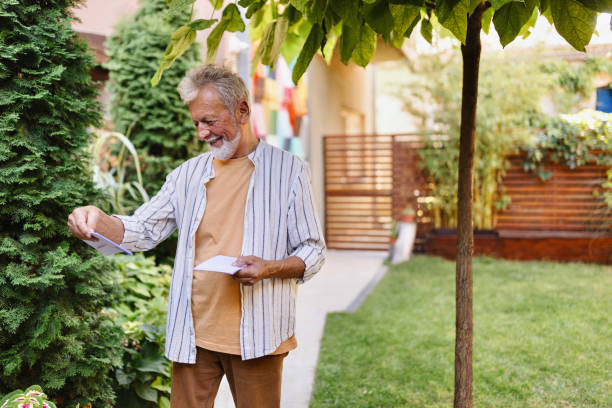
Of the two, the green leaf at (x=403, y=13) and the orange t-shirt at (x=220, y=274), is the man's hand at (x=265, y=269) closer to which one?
the orange t-shirt at (x=220, y=274)

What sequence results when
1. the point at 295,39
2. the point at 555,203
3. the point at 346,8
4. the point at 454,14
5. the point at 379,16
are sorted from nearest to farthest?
the point at 454,14
the point at 379,16
the point at 346,8
the point at 295,39
the point at 555,203

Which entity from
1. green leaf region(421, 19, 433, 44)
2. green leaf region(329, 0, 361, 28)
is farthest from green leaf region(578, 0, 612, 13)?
green leaf region(421, 19, 433, 44)

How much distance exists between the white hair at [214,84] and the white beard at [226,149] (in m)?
0.11

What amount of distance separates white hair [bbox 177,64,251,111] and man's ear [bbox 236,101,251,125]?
0.03 metres

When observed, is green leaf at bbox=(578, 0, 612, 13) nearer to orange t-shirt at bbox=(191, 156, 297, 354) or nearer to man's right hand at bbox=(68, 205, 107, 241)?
orange t-shirt at bbox=(191, 156, 297, 354)

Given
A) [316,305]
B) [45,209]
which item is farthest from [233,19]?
[316,305]

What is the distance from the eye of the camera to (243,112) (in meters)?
2.16

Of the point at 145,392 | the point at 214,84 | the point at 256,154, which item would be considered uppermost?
the point at 214,84

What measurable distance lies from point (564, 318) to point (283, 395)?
292 centimetres

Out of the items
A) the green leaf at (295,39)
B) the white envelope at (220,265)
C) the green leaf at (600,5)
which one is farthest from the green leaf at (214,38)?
the green leaf at (600,5)

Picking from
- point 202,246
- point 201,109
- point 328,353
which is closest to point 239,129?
point 201,109

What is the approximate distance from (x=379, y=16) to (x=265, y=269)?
881 mm

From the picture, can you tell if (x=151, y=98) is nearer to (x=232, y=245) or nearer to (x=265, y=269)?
(x=232, y=245)

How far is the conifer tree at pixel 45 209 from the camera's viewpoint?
7.07 ft
